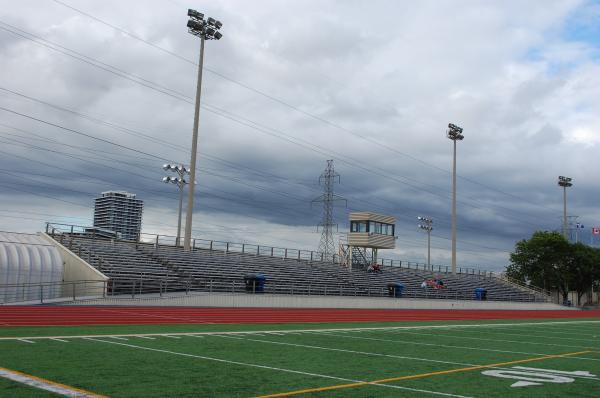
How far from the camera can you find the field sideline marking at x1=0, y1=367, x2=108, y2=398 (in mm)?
5992

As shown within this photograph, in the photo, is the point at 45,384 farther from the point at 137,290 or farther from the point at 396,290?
the point at 396,290

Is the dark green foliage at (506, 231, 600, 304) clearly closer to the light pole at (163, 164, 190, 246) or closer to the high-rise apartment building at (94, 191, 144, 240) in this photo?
the light pole at (163, 164, 190, 246)

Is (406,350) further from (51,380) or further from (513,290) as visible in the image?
(513,290)

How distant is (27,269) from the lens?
1032 inches

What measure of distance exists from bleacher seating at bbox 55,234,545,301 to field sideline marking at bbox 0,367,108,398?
721 inches

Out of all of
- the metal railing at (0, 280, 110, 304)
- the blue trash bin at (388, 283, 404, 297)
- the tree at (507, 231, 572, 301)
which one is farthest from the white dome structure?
the tree at (507, 231, 572, 301)

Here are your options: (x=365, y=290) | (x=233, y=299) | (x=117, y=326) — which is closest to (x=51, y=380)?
(x=117, y=326)

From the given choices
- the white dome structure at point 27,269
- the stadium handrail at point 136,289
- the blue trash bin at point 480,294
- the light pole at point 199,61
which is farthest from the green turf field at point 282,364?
the blue trash bin at point 480,294

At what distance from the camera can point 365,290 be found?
4031 cm

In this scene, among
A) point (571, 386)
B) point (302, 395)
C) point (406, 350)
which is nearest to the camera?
point (302, 395)

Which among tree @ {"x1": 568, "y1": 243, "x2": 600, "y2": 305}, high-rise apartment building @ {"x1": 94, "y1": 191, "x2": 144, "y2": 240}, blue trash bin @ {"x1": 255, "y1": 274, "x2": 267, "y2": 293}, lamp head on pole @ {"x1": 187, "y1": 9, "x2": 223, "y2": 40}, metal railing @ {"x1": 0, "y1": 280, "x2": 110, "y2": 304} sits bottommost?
metal railing @ {"x1": 0, "y1": 280, "x2": 110, "y2": 304}

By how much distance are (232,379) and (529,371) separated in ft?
15.9

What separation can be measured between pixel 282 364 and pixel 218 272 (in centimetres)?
2628

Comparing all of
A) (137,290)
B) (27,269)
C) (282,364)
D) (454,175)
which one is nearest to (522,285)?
(454,175)
